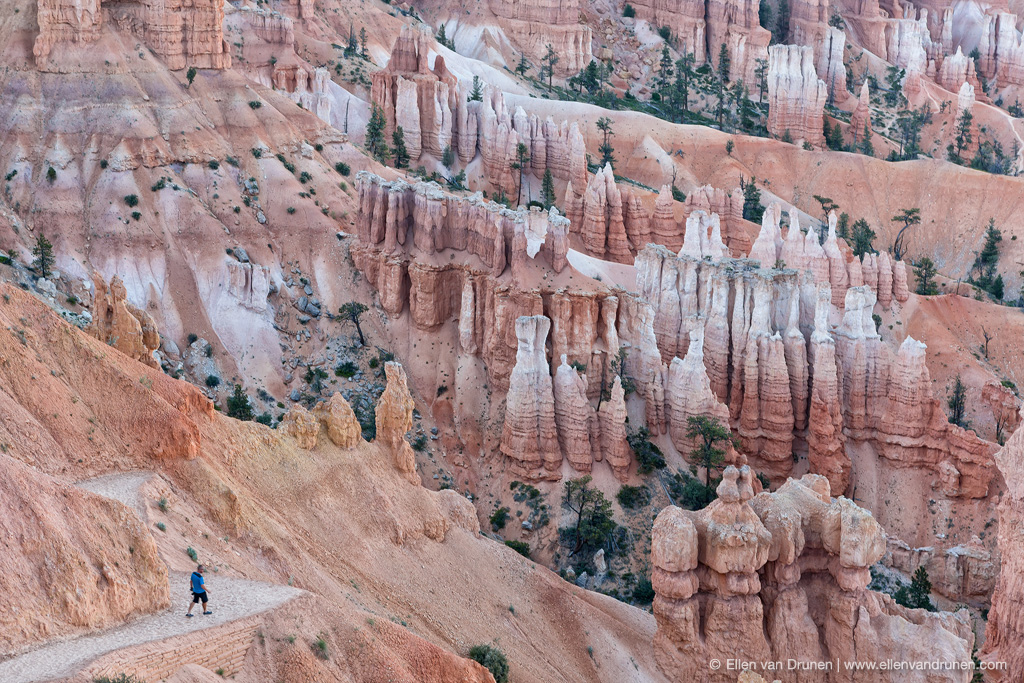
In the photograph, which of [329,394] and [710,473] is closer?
[710,473]

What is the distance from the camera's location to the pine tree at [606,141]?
115 m

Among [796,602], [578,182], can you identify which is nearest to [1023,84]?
[578,182]

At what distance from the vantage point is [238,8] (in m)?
96.1

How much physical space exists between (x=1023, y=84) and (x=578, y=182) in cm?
7950

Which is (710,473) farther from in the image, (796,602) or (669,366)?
(796,602)

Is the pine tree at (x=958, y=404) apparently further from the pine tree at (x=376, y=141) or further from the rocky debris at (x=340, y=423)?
the pine tree at (x=376, y=141)

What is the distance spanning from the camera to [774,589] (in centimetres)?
4334

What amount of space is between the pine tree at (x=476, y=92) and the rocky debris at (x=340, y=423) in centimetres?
6348

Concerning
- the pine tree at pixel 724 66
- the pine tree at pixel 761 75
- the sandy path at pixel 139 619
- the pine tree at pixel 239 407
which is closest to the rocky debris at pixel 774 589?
the sandy path at pixel 139 619

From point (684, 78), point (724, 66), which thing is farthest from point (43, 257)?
point (724, 66)

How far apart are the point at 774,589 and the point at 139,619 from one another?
71.1ft

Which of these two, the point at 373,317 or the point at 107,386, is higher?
the point at 107,386

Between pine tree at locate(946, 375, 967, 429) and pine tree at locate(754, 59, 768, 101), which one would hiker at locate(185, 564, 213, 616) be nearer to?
pine tree at locate(946, 375, 967, 429)

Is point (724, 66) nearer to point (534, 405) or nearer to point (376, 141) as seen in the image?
point (376, 141)
